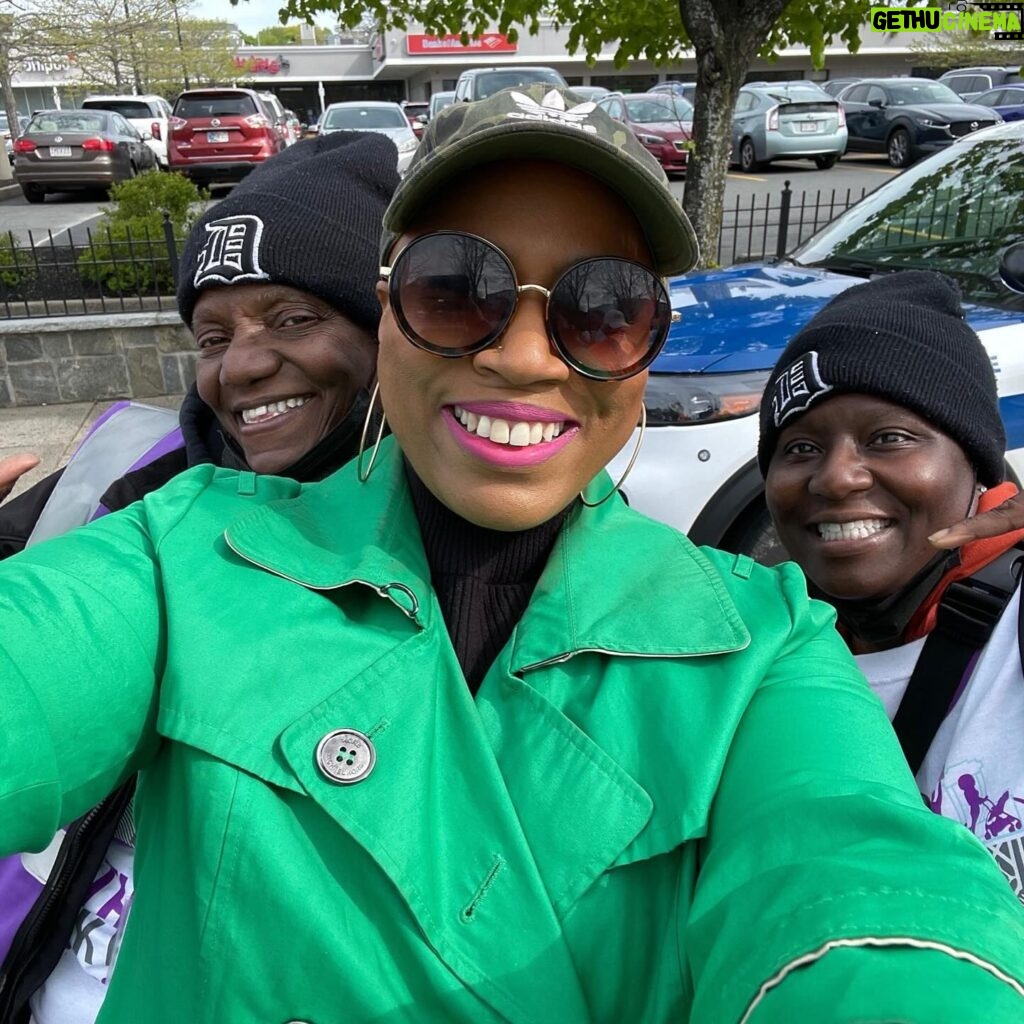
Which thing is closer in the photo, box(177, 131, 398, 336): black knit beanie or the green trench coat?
the green trench coat

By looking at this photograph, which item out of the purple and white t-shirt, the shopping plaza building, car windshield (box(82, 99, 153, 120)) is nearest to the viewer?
the purple and white t-shirt

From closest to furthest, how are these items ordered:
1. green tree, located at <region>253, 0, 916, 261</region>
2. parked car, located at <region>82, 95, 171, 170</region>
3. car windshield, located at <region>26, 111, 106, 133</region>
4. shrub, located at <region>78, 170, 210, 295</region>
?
green tree, located at <region>253, 0, 916, 261</region>, shrub, located at <region>78, 170, 210, 295</region>, car windshield, located at <region>26, 111, 106, 133</region>, parked car, located at <region>82, 95, 171, 170</region>

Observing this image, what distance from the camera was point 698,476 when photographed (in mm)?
3361

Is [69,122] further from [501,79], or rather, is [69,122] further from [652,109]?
[652,109]

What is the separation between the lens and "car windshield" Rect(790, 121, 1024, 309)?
4.12m

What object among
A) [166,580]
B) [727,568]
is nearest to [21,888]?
→ [166,580]

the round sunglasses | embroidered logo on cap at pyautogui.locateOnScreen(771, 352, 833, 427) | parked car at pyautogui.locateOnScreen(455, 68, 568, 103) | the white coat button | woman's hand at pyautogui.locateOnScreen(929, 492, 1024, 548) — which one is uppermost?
parked car at pyautogui.locateOnScreen(455, 68, 568, 103)

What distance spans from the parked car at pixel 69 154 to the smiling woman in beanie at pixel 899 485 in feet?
62.0

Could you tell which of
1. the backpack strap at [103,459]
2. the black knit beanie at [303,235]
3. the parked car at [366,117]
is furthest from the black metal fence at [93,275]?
the parked car at [366,117]

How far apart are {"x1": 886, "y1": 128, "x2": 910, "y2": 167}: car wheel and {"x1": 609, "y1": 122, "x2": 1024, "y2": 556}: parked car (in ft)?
59.9

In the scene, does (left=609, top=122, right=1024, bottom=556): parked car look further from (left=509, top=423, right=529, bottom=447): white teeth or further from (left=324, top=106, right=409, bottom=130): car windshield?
(left=324, top=106, right=409, bottom=130): car windshield

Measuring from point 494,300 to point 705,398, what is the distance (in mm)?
2314

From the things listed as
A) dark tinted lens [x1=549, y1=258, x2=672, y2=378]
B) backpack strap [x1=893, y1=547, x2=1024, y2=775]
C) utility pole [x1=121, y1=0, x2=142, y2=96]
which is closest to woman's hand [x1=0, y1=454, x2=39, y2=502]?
dark tinted lens [x1=549, y1=258, x2=672, y2=378]

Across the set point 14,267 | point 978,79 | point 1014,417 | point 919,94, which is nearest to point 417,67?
point 978,79
